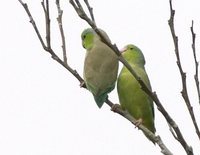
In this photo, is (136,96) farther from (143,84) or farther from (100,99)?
(143,84)

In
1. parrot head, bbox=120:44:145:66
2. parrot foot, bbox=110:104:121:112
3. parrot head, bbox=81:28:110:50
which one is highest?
parrot head, bbox=81:28:110:50

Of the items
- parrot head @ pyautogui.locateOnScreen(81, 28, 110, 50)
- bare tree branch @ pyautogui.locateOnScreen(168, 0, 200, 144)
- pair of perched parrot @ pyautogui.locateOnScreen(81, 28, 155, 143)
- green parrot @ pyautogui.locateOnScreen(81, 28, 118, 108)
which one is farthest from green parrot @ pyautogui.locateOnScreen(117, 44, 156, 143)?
bare tree branch @ pyautogui.locateOnScreen(168, 0, 200, 144)

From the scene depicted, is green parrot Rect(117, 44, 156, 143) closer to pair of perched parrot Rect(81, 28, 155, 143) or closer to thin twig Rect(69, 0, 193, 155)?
pair of perched parrot Rect(81, 28, 155, 143)

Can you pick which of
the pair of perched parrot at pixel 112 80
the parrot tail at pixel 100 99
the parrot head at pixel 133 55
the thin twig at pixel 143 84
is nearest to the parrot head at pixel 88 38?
the pair of perched parrot at pixel 112 80

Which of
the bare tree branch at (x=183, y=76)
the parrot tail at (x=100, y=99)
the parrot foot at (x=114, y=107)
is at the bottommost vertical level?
the bare tree branch at (x=183, y=76)

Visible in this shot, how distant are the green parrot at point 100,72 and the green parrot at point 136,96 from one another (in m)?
0.16

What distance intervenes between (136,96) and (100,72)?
0.44 metres

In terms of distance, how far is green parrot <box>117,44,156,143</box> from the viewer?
4.57 metres

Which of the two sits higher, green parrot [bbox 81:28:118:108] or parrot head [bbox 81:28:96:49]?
parrot head [bbox 81:28:96:49]

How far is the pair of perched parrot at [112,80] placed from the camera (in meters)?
4.41

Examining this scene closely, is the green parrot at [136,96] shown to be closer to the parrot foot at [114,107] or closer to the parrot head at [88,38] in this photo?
the parrot foot at [114,107]

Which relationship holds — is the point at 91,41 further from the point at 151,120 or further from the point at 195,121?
the point at 195,121

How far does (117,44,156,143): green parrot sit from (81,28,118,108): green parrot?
16cm

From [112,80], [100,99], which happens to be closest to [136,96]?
[112,80]
